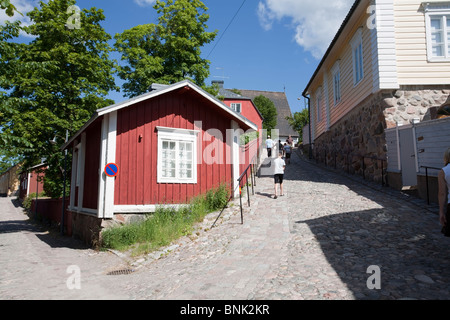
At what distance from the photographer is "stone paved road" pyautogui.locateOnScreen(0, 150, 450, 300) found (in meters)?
4.52

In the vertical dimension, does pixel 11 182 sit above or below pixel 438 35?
below

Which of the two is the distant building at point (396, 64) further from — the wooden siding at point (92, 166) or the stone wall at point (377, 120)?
the wooden siding at point (92, 166)

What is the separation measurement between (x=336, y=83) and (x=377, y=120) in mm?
6400

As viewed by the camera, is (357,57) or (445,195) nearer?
(445,195)

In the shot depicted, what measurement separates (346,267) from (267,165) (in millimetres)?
16309

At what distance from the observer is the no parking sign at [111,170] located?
29.8 ft

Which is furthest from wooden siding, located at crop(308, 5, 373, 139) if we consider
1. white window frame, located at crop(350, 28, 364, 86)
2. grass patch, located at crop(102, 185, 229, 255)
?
grass patch, located at crop(102, 185, 229, 255)

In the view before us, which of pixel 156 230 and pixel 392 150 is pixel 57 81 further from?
pixel 392 150

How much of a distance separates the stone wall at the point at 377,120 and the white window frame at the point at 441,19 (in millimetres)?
1069

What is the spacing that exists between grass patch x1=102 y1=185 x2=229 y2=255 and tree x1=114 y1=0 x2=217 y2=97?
495 inches

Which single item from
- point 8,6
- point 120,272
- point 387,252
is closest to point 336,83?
point 387,252

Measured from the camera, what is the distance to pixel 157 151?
10.0m

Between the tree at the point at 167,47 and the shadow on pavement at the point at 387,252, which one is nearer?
the shadow on pavement at the point at 387,252

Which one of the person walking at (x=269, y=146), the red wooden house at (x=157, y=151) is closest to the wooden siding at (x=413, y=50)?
the red wooden house at (x=157, y=151)
